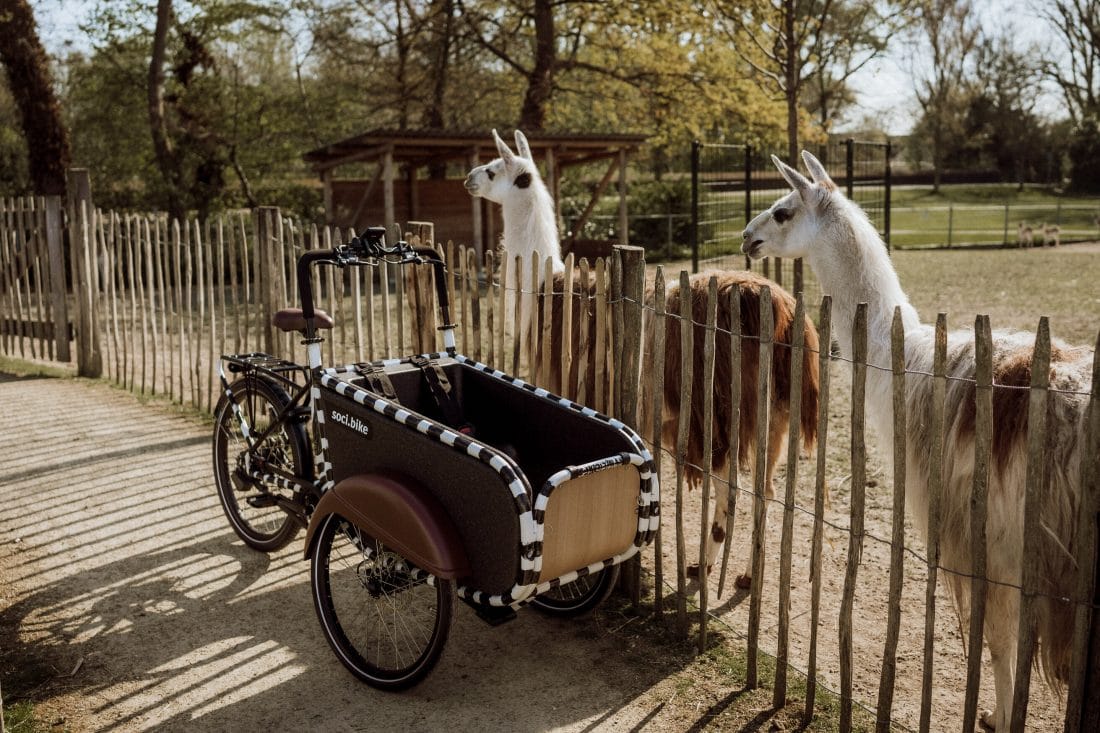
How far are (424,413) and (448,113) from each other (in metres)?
23.2

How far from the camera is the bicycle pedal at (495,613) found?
3525 millimetres

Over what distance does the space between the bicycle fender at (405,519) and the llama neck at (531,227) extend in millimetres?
2851

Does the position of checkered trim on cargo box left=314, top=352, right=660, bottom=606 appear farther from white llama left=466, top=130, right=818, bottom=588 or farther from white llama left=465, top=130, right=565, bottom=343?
white llama left=465, top=130, right=565, bottom=343

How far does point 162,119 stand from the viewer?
20516mm

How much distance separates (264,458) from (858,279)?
10.3 feet

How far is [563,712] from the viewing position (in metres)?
3.56

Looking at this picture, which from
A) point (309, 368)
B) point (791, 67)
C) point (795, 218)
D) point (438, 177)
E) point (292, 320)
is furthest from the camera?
point (438, 177)

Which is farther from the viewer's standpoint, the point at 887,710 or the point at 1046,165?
the point at 1046,165

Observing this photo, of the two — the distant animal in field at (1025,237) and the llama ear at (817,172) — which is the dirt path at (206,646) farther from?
the distant animal in field at (1025,237)

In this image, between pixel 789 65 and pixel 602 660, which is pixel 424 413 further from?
pixel 789 65

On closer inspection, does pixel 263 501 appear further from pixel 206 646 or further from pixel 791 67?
pixel 791 67

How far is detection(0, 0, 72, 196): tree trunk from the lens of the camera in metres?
13.8

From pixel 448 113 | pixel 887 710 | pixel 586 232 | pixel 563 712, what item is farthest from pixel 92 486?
pixel 448 113

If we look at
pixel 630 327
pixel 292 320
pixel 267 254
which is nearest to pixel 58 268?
pixel 267 254
